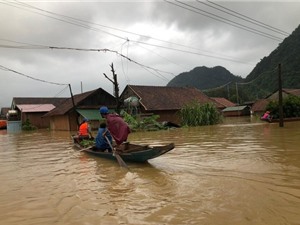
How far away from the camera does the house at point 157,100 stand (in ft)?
107

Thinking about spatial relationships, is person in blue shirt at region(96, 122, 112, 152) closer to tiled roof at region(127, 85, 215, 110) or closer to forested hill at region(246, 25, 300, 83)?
tiled roof at region(127, 85, 215, 110)

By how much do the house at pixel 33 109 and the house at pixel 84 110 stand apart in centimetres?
810

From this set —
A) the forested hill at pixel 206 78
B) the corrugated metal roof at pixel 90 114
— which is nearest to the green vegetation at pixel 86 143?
the corrugated metal roof at pixel 90 114

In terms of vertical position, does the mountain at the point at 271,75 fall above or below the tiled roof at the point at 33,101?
above

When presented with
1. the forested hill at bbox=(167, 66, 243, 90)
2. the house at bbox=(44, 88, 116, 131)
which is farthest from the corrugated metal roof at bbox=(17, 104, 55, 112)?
the forested hill at bbox=(167, 66, 243, 90)

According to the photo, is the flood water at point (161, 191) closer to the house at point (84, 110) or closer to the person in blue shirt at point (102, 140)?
the person in blue shirt at point (102, 140)

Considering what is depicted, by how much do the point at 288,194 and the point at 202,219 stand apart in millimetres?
2089

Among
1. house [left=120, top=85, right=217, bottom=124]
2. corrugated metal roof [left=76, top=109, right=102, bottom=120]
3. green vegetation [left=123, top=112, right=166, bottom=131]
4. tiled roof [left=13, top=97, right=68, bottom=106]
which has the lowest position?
green vegetation [left=123, top=112, right=166, bottom=131]

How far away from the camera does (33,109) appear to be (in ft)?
144

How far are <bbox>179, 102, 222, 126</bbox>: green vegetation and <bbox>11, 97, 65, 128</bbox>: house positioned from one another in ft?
65.7

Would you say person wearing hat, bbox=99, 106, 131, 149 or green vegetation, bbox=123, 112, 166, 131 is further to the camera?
green vegetation, bbox=123, 112, 166, 131

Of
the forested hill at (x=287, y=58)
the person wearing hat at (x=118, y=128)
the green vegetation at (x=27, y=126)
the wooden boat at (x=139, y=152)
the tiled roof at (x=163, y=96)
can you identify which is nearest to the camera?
the wooden boat at (x=139, y=152)

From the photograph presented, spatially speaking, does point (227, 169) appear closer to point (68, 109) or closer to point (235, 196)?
point (235, 196)

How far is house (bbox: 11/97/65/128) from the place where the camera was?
4294cm
